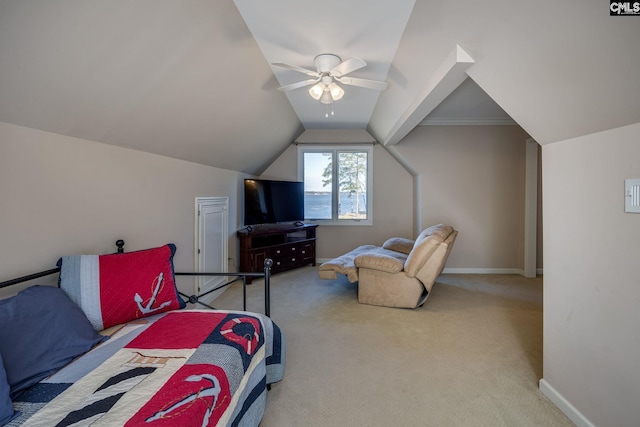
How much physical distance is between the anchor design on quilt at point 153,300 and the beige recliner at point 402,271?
2.01 meters

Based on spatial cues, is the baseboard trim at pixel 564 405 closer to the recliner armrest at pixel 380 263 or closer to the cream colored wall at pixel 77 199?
the recliner armrest at pixel 380 263

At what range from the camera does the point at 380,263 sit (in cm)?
327

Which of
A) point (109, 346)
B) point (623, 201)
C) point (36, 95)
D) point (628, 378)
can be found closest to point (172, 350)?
point (109, 346)

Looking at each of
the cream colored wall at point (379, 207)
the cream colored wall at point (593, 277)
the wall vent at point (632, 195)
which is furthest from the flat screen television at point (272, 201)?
the wall vent at point (632, 195)

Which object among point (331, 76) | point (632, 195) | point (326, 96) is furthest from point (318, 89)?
point (632, 195)

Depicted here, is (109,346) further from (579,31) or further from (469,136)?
(469,136)

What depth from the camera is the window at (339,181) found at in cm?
550

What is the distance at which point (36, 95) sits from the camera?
1.44 metres

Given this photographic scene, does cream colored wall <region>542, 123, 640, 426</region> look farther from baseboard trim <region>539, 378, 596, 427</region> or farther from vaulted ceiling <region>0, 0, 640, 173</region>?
vaulted ceiling <region>0, 0, 640, 173</region>

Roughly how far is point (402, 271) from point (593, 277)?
1839mm

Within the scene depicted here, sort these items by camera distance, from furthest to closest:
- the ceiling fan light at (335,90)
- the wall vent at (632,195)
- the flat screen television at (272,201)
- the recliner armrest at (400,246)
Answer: the flat screen television at (272,201), the recliner armrest at (400,246), the ceiling fan light at (335,90), the wall vent at (632,195)

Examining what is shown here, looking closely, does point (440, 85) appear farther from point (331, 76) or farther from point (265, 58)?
point (265, 58)

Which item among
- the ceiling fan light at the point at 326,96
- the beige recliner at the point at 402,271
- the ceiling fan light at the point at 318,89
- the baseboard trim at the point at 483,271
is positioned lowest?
the baseboard trim at the point at 483,271

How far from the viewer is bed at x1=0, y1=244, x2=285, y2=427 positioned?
0.99 metres
